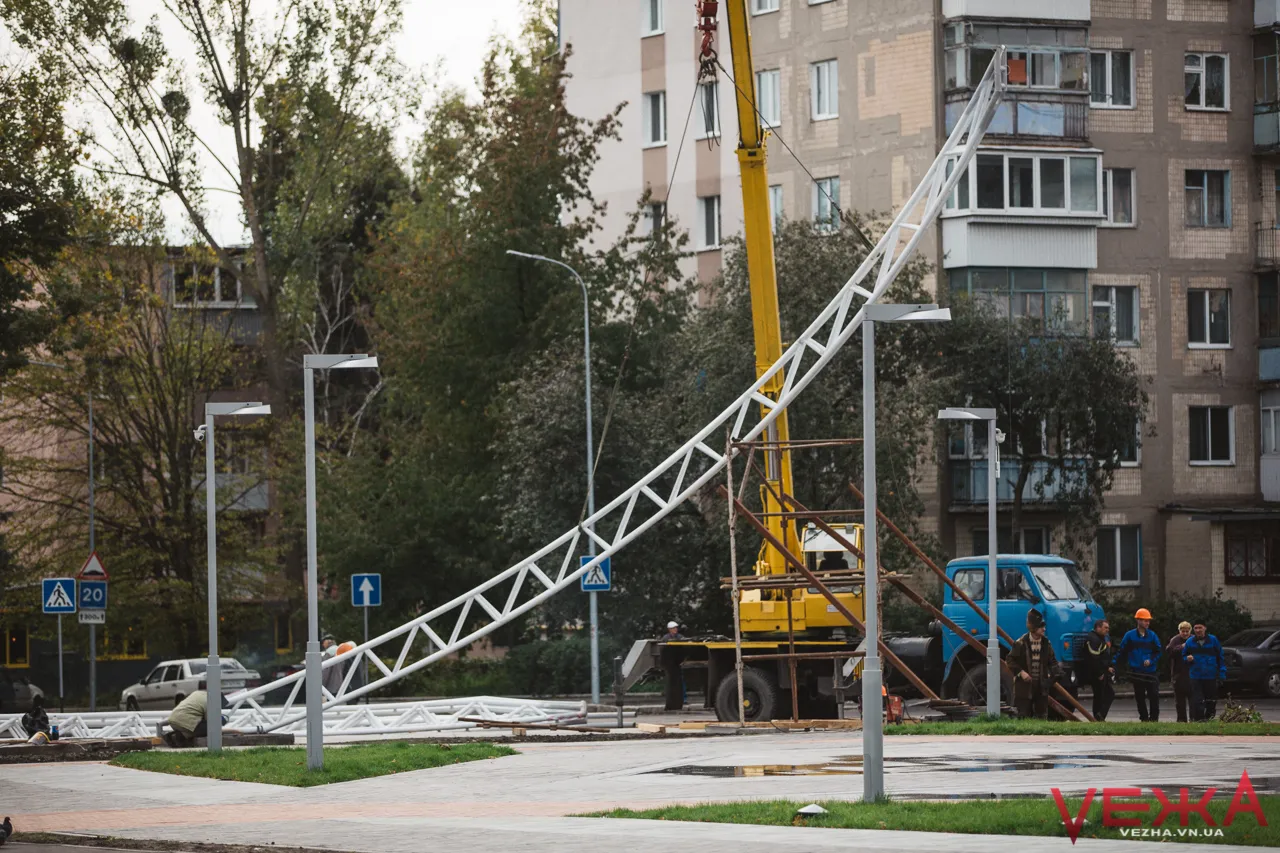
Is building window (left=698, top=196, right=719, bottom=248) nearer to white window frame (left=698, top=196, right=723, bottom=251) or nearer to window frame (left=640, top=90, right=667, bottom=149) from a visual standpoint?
white window frame (left=698, top=196, right=723, bottom=251)

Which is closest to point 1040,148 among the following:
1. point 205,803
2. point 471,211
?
Result: point 471,211

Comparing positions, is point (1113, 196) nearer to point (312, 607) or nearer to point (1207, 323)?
point (1207, 323)

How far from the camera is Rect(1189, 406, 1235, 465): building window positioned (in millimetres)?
51625

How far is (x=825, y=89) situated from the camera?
5303 centimetres

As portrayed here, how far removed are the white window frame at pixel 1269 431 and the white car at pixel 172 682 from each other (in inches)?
1042

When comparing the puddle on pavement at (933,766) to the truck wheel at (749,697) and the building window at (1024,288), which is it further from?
the building window at (1024,288)

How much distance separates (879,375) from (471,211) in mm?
12073

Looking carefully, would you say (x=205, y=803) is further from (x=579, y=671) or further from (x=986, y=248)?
(x=986, y=248)

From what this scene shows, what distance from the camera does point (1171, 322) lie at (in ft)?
168

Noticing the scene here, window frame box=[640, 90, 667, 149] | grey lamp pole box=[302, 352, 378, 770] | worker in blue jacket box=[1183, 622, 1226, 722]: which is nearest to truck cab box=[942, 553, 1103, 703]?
worker in blue jacket box=[1183, 622, 1226, 722]

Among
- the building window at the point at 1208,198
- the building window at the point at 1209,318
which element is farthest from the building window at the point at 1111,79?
the building window at the point at 1209,318

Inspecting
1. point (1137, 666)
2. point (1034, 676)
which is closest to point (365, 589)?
point (1034, 676)

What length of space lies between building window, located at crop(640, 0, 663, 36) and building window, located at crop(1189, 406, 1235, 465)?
19.5 m

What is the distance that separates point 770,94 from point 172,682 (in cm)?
2236
